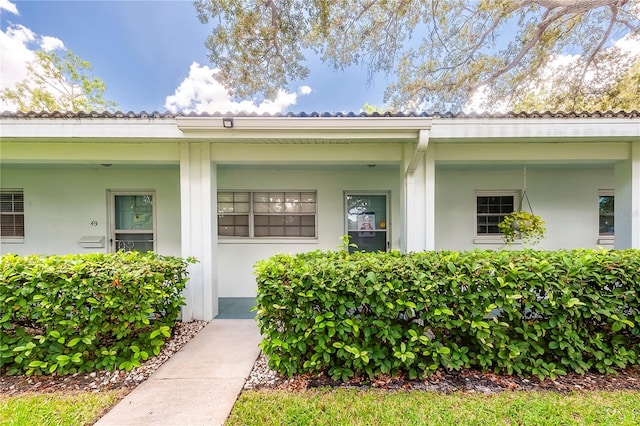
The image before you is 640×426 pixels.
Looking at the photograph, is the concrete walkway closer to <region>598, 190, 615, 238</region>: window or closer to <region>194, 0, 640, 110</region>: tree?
<region>598, 190, 615, 238</region>: window

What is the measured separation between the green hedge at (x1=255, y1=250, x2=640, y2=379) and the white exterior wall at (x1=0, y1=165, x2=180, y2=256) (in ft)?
15.0

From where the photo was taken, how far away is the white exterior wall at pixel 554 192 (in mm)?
5914

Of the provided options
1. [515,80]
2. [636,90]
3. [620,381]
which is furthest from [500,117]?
[636,90]

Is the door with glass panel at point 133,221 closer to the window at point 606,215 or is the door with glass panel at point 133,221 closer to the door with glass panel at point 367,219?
the door with glass panel at point 367,219

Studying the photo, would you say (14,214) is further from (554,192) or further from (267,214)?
(554,192)

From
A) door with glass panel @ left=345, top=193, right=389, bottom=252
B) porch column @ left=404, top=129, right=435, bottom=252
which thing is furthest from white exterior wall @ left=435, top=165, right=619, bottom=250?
porch column @ left=404, top=129, right=435, bottom=252

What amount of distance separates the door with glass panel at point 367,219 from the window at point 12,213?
275 inches

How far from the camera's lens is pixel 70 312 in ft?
9.29

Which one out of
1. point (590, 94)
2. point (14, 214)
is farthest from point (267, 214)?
point (590, 94)

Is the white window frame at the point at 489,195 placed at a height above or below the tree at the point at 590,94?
below

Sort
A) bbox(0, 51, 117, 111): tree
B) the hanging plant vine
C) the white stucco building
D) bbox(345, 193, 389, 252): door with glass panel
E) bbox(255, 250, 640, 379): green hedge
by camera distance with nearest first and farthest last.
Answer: bbox(255, 250, 640, 379): green hedge < the hanging plant vine < the white stucco building < bbox(345, 193, 389, 252): door with glass panel < bbox(0, 51, 117, 111): tree

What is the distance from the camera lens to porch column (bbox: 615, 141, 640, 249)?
4.18m

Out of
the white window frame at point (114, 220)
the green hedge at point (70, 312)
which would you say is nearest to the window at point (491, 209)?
the green hedge at point (70, 312)

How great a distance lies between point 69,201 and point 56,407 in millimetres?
4966
